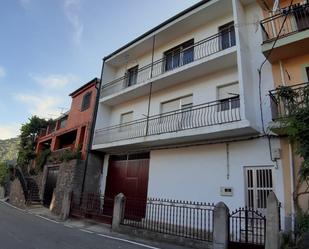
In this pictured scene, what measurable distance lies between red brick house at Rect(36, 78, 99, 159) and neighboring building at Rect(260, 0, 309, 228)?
1071 cm

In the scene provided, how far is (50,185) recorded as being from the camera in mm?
18531

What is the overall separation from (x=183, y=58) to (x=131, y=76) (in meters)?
4.18

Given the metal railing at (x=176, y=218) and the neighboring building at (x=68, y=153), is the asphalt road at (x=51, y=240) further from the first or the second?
the neighboring building at (x=68, y=153)

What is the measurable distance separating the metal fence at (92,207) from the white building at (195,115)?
5.44ft

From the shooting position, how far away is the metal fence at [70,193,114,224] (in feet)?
38.8

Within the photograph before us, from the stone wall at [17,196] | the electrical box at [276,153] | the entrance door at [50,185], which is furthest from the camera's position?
the stone wall at [17,196]

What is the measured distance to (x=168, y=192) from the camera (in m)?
11.6

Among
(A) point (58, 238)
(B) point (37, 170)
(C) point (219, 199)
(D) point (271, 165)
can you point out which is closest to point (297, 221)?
(D) point (271, 165)

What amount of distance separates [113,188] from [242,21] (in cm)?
1064

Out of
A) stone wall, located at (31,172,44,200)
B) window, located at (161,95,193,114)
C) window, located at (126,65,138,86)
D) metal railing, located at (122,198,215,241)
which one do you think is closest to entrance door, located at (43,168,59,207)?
stone wall, located at (31,172,44,200)

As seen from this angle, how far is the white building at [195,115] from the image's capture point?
9.27 meters

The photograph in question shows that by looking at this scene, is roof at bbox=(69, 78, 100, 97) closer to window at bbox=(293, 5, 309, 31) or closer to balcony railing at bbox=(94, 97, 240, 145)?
balcony railing at bbox=(94, 97, 240, 145)

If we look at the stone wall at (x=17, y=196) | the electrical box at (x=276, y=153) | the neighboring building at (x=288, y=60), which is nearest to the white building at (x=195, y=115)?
the electrical box at (x=276, y=153)

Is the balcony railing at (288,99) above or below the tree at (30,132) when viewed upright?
below
